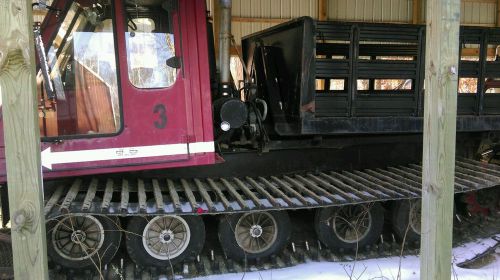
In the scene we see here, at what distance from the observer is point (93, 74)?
11.7ft

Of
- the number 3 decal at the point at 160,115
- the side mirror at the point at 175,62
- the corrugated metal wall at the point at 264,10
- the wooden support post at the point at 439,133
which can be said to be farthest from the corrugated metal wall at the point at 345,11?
the wooden support post at the point at 439,133

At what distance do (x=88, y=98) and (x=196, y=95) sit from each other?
812mm

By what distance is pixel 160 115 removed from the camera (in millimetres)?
3697

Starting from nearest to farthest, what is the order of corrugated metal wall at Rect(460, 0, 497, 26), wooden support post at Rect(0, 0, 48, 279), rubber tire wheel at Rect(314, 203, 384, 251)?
wooden support post at Rect(0, 0, 48, 279), rubber tire wheel at Rect(314, 203, 384, 251), corrugated metal wall at Rect(460, 0, 497, 26)

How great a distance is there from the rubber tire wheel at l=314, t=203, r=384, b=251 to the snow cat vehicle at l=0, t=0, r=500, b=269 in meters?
0.01

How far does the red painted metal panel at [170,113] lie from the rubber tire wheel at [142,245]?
1.53ft

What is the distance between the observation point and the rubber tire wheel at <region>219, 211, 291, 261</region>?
4.02 meters

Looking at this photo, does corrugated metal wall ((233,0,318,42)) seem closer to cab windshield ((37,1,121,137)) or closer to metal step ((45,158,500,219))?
metal step ((45,158,500,219))

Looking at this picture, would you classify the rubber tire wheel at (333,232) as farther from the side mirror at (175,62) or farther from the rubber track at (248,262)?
the side mirror at (175,62)

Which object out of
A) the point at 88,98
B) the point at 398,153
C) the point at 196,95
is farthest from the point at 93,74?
the point at 398,153

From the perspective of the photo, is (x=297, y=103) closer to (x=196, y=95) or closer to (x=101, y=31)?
(x=196, y=95)

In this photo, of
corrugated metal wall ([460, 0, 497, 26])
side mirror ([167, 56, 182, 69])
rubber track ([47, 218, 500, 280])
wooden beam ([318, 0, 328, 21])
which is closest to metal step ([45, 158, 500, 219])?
rubber track ([47, 218, 500, 280])

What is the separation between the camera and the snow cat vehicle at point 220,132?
3553 millimetres

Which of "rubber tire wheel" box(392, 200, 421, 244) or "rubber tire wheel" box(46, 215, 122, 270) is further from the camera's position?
"rubber tire wheel" box(392, 200, 421, 244)
